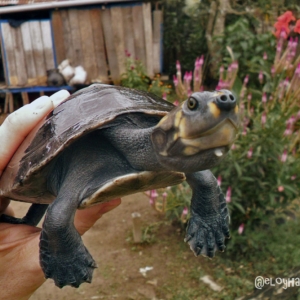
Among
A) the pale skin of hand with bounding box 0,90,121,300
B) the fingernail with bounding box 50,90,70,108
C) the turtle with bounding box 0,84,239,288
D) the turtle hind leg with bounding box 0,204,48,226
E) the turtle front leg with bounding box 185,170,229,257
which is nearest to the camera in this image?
the turtle with bounding box 0,84,239,288

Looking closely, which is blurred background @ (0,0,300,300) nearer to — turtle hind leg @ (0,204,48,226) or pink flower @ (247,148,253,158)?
pink flower @ (247,148,253,158)

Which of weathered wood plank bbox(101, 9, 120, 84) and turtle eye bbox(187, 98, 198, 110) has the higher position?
turtle eye bbox(187, 98, 198, 110)

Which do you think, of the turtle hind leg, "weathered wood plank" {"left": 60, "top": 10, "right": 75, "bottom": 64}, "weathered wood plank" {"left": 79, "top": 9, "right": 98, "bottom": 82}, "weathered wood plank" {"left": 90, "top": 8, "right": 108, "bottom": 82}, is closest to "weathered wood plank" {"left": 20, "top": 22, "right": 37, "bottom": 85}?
"weathered wood plank" {"left": 60, "top": 10, "right": 75, "bottom": 64}

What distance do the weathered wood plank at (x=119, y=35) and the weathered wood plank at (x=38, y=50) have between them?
3.58 feet

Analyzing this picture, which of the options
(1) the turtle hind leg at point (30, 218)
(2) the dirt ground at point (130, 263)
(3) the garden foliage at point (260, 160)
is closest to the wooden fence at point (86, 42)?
(2) the dirt ground at point (130, 263)

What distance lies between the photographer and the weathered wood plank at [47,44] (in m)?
5.84

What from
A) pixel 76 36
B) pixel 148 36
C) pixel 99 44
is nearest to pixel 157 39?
pixel 148 36

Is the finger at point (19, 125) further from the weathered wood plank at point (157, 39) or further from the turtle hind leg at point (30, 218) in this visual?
the weathered wood plank at point (157, 39)

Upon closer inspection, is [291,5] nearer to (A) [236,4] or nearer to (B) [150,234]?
(A) [236,4]

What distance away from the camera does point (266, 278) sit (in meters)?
2.71

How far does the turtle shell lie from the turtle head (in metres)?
0.22

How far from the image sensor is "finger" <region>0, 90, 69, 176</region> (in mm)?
1427

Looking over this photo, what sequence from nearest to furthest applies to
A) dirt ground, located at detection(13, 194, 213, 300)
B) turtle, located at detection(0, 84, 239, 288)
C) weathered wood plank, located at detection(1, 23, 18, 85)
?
turtle, located at detection(0, 84, 239, 288) < dirt ground, located at detection(13, 194, 213, 300) < weathered wood plank, located at detection(1, 23, 18, 85)

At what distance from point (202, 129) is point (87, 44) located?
5.44m
